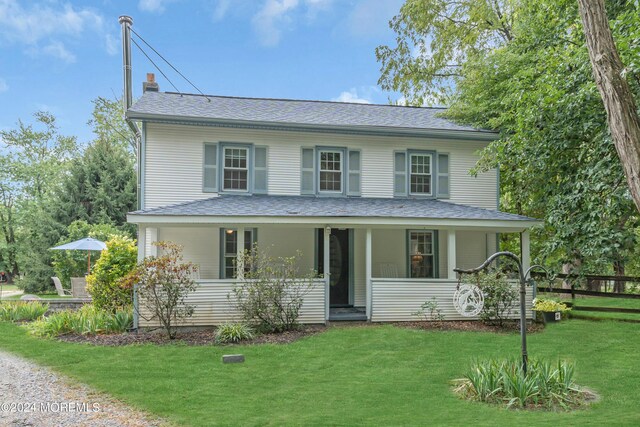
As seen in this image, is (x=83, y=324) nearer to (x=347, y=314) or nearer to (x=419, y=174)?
(x=347, y=314)

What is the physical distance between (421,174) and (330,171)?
8.94ft

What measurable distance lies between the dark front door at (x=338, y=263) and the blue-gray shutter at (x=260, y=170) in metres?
2.02

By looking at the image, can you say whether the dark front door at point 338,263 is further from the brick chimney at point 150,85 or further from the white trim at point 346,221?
the brick chimney at point 150,85

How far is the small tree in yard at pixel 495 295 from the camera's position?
11.5 m

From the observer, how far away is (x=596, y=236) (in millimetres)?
9195

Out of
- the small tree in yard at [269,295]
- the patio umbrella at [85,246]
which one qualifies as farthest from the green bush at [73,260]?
the small tree in yard at [269,295]

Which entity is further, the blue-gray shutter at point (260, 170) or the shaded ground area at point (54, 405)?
the blue-gray shutter at point (260, 170)

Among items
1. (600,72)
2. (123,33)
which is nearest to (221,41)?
(123,33)

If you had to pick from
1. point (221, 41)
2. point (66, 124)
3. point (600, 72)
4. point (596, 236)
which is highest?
point (221, 41)

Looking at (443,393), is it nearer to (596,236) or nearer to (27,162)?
(596,236)

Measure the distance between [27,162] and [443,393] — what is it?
115 ft

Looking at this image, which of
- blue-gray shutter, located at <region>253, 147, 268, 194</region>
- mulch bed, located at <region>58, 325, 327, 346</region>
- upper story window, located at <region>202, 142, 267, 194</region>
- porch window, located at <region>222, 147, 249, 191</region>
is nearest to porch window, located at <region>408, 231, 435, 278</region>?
mulch bed, located at <region>58, 325, 327, 346</region>

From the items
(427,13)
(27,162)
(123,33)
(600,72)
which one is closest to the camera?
(600,72)

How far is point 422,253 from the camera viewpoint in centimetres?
1398
